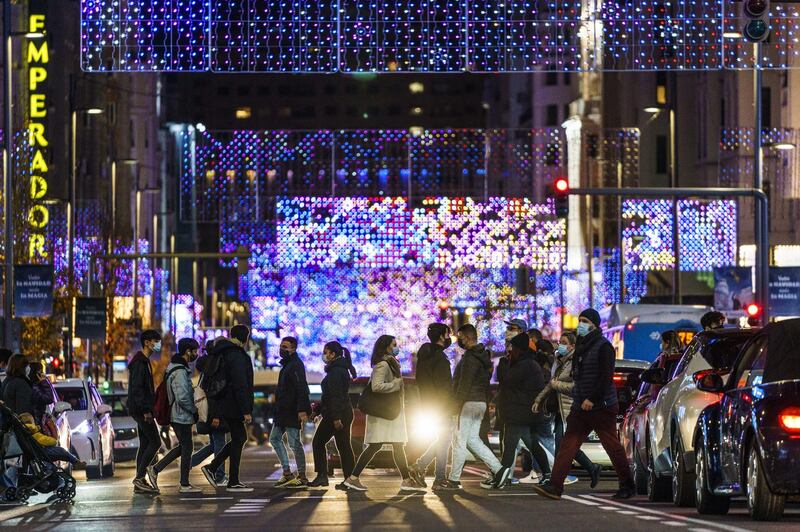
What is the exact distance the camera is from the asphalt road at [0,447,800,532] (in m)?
16.4

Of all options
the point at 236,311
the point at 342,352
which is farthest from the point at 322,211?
the point at 236,311

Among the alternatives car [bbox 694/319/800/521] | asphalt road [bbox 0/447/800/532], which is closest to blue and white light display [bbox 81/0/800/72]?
asphalt road [bbox 0/447/800/532]

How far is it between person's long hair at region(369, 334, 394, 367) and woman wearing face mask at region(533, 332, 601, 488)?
1.72 metres

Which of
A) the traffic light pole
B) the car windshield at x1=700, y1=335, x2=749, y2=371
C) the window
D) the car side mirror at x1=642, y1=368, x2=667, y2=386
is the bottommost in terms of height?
the car side mirror at x1=642, y1=368, x2=667, y2=386

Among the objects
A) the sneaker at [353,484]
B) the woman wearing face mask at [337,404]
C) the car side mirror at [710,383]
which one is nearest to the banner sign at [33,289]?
the woman wearing face mask at [337,404]

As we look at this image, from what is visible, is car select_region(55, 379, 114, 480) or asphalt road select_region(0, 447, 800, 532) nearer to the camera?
asphalt road select_region(0, 447, 800, 532)

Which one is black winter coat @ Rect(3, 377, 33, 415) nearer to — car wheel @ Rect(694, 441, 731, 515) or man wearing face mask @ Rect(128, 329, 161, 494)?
man wearing face mask @ Rect(128, 329, 161, 494)

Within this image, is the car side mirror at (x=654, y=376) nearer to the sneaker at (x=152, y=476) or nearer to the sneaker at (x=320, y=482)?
the sneaker at (x=320, y=482)

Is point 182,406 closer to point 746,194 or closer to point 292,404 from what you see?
point 292,404

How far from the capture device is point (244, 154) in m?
67.0

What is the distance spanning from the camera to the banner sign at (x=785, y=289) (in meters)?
42.5

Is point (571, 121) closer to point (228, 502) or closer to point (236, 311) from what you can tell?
point (236, 311)

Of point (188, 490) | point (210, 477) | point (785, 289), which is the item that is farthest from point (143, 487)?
point (785, 289)

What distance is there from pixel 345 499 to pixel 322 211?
160ft
